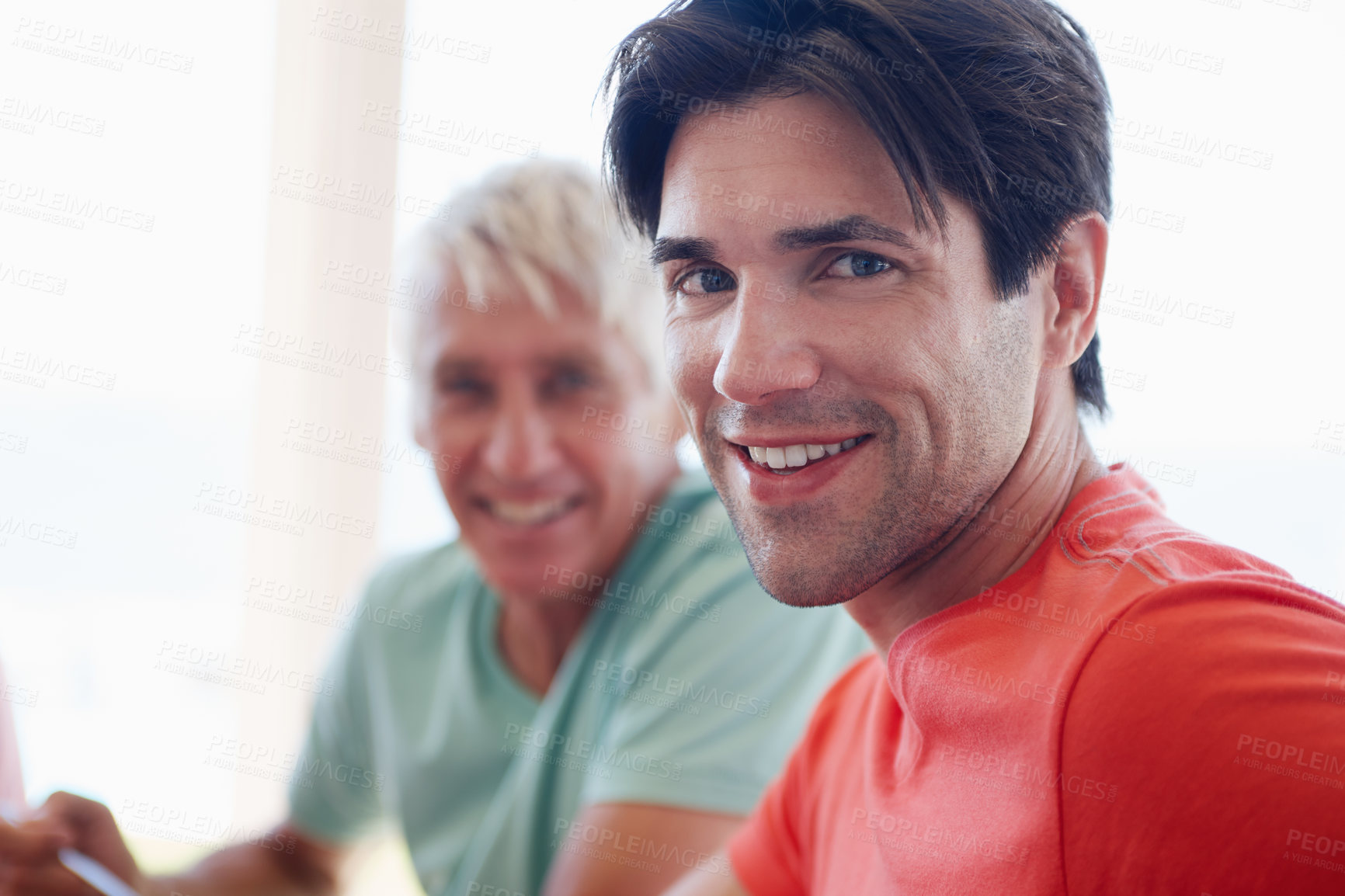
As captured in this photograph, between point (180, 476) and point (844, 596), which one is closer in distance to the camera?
point (844, 596)

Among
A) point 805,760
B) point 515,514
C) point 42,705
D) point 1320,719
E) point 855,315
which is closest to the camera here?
point 1320,719

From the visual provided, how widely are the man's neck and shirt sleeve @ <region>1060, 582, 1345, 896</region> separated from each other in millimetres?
149

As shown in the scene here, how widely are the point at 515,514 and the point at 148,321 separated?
1024 millimetres

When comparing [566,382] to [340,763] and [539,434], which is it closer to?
[539,434]

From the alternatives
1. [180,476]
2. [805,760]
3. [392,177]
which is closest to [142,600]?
[180,476]

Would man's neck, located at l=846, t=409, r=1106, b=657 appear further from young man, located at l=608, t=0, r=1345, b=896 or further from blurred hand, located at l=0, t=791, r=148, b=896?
blurred hand, located at l=0, t=791, r=148, b=896

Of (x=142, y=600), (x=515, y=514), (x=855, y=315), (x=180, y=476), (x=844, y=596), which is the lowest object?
(x=142, y=600)

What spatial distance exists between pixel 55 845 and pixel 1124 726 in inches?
40.4

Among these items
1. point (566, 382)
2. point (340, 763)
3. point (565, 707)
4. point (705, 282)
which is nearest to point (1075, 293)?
point (705, 282)

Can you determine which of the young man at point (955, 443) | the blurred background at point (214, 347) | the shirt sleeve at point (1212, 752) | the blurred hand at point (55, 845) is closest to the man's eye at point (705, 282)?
the young man at point (955, 443)

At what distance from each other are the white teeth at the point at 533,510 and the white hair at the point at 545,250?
0.20 m

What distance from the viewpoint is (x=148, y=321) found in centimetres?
186

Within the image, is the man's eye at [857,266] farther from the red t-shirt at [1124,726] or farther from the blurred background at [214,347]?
the blurred background at [214,347]

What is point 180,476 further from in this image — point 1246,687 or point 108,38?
point 1246,687
